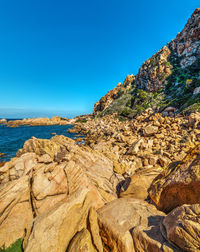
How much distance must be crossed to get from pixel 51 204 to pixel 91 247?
2712mm

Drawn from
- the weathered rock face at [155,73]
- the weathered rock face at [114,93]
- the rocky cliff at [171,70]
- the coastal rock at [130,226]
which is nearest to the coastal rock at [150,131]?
the coastal rock at [130,226]

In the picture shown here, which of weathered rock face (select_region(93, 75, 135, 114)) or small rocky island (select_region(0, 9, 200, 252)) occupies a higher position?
weathered rock face (select_region(93, 75, 135, 114))

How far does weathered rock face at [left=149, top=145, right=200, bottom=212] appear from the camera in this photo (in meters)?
3.67

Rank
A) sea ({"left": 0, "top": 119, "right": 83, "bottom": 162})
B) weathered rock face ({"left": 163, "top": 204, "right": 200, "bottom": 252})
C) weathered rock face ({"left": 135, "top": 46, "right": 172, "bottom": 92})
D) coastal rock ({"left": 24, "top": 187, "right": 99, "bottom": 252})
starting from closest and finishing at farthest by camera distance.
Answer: weathered rock face ({"left": 163, "top": 204, "right": 200, "bottom": 252}) → coastal rock ({"left": 24, "top": 187, "right": 99, "bottom": 252}) → sea ({"left": 0, "top": 119, "right": 83, "bottom": 162}) → weathered rock face ({"left": 135, "top": 46, "right": 172, "bottom": 92})

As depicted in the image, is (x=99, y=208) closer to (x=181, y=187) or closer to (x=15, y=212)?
(x=181, y=187)

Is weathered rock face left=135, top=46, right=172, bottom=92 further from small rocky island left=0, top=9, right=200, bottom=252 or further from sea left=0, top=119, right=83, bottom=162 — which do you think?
small rocky island left=0, top=9, right=200, bottom=252

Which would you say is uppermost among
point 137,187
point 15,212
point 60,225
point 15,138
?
point 137,187

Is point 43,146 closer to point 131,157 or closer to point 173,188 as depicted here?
point 131,157

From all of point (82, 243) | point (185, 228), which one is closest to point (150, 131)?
point (185, 228)

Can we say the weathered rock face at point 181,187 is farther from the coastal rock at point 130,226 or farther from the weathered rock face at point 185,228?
the weathered rock face at point 185,228

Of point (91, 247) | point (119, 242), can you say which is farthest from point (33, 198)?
point (119, 242)

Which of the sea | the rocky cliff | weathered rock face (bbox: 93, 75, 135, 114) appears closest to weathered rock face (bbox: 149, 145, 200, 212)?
the sea

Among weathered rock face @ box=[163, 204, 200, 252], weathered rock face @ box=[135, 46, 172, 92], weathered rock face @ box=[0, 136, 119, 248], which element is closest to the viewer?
weathered rock face @ box=[163, 204, 200, 252]

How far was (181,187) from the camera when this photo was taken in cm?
395
